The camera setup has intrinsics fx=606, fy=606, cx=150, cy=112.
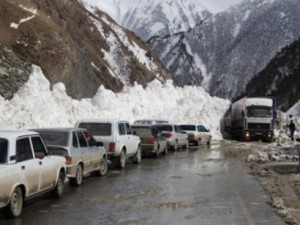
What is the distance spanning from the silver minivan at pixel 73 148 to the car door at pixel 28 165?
3057mm

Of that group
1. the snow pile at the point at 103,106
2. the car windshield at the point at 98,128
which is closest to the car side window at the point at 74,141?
the car windshield at the point at 98,128

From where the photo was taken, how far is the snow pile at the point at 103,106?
31234 mm

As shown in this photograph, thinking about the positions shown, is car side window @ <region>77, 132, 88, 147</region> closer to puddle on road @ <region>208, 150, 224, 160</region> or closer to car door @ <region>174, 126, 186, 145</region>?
puddle on road @ <region>208, 150, 224, 160</region>

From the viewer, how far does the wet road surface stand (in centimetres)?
1036

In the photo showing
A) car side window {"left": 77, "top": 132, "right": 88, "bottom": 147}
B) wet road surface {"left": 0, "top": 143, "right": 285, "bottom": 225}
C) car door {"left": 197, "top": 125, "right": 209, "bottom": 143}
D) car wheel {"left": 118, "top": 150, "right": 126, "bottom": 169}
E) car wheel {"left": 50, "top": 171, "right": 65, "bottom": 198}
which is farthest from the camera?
car door {"left": 197, "top": 125, "right": 209, "bottom": 143}

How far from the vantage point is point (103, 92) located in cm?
4547

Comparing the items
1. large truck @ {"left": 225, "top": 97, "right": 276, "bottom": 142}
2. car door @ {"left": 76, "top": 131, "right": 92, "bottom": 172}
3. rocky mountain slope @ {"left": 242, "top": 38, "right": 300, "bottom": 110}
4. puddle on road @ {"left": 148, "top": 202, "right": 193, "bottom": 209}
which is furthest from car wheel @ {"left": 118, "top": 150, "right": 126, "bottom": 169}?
rocky mountain slope @ {"left": 242, "top": 38, "right": 300, "bottom": 110}

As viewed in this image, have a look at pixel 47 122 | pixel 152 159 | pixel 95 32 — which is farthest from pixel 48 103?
pixel 95 32

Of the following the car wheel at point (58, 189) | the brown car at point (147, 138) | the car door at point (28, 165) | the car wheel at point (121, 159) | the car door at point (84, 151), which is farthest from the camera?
the brown car at point (147, 138)

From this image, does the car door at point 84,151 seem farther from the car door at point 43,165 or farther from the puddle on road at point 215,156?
the puddle on road at point 215,156

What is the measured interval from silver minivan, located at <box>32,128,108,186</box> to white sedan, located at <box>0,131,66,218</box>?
1971mm

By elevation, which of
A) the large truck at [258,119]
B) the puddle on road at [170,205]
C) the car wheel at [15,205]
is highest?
the large truck at [258,119]

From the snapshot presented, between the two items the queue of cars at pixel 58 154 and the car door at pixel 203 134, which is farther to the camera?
the car door at pixel 203 134

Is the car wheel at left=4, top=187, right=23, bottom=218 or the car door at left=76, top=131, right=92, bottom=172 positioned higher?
the car door at left=76, top=131, right=92, bottom=172
